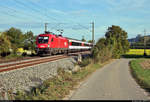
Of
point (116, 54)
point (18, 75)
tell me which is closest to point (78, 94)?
point (18, 75)

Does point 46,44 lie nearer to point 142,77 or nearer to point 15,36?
point 142,77

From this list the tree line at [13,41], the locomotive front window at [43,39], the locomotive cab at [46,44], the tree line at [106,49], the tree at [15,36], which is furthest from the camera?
the tree at [15,36]

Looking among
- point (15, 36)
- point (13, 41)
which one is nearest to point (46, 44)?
point (13, 41)

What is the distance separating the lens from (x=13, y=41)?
42.2m

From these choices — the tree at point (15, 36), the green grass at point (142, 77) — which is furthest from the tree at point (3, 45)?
the green grass at point (142, 77)

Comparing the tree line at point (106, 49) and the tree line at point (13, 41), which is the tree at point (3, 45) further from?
the tree line at point (106, 49)

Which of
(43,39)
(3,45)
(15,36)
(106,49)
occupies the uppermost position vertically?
(15,36)

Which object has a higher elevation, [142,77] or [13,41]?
[13,41]

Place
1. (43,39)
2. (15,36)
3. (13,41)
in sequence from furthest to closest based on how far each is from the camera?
1. (15,36)
2. (13,41)
3. (43,39)

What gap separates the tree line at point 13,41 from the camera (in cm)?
2906

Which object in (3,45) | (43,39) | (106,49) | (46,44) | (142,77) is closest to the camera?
(142,77)

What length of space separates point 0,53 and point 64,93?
75.3 feet

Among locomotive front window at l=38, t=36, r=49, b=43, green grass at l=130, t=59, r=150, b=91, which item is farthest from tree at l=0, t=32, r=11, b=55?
green grass at l=130, t=59, r=150, b=91

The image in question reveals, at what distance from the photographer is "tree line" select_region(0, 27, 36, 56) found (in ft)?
95.3
